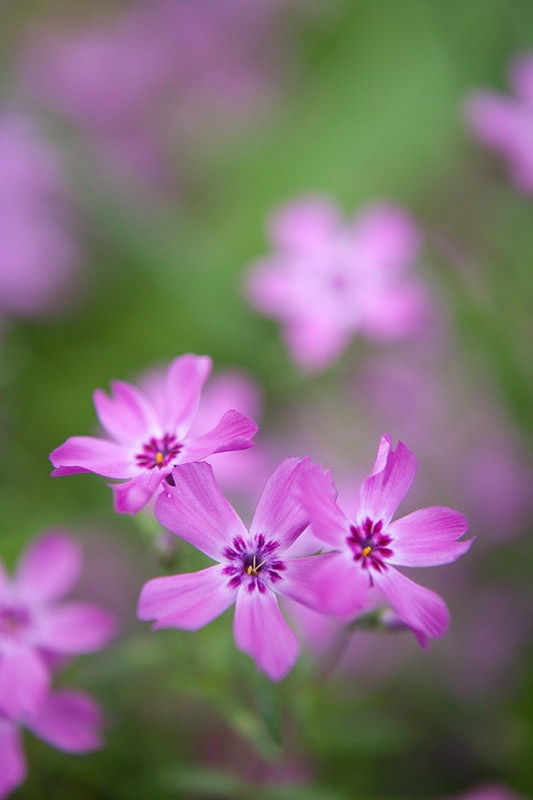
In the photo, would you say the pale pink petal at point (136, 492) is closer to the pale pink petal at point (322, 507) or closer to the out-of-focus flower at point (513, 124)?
the pale pink petal at point (322, 507)

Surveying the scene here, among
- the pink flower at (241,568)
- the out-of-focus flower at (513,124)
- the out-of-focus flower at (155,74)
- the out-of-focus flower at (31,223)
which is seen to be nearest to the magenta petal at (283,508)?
the pink flower at (241,568)

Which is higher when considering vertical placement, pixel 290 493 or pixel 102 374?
pixel 102 374

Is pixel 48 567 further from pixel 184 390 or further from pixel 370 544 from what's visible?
pixel 370 544

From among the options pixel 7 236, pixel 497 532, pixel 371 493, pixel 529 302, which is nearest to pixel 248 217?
pixel 7 236

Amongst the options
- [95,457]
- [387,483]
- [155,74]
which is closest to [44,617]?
[95,457]

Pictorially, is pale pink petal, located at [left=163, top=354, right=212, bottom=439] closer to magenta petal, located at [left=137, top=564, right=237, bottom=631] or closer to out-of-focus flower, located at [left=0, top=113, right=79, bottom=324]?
magenta petal, located at [left=137, top=564, right=237, bottom=631]

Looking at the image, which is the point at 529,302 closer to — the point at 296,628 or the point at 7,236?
the point at 296,628

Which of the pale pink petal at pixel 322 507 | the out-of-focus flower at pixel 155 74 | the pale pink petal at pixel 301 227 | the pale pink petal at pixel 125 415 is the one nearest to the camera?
the pale pink petal at pixel 322 507

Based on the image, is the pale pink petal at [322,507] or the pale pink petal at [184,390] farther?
the pale pink petal at [184,390]
